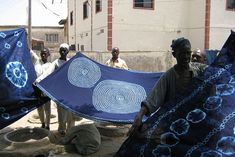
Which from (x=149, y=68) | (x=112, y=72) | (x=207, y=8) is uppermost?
(x=207, y=8)

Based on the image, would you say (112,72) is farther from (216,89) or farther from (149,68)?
(149,68)

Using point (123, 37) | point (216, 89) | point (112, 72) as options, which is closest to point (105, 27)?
point (123, 37)

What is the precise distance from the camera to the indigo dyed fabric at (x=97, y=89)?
545 centimetres

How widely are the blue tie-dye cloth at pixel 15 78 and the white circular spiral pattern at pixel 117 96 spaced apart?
0.98m

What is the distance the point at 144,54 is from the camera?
691 inches

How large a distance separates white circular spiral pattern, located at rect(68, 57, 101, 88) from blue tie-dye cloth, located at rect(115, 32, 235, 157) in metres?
2.52

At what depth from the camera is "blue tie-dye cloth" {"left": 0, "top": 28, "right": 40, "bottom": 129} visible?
5457 mm

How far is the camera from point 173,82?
11.7 ft

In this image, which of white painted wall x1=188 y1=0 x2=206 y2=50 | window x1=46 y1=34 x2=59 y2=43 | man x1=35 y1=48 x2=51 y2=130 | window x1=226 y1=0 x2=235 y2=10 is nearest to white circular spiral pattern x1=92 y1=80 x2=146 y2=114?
Answer: man x1=35 y1=48 x2=51 y2=130

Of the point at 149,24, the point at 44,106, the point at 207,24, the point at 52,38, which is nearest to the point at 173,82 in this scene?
the point at 44,106

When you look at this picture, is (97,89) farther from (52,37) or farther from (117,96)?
(52,37)

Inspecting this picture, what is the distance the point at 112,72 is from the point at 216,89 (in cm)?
303

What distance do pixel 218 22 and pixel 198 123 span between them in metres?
19.5

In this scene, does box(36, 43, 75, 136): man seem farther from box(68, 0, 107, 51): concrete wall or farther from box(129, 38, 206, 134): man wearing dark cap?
box(68, 0, 107, 51): concrete wall
